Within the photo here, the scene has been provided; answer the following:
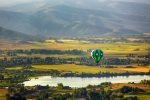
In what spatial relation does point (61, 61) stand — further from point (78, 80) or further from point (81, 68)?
point (78, 80)

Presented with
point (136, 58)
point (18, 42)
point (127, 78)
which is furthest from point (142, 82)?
point (18, 42)

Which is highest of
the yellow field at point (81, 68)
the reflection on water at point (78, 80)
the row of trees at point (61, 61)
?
the row of trees at point (61, 61)

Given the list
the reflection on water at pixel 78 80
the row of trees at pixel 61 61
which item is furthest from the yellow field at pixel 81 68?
the reflection on water at pixel 78 80

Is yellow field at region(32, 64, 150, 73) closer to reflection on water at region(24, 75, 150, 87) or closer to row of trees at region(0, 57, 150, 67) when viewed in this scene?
row of trees at region(0, 57, 150, 67)

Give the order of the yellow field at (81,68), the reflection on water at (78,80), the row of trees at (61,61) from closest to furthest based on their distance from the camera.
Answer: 1. the reflection on water at (78,80)
2. the yellow field at (81,68)
3. the row of trees at (61,61)

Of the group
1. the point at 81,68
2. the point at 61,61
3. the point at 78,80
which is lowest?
the point at 78,80

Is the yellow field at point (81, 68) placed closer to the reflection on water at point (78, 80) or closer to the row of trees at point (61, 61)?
the row of trees at point (61, 61)

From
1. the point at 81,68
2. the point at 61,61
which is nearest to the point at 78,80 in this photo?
the point at 81,68

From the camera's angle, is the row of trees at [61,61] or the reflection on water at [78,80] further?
the row of trees at [61,61]

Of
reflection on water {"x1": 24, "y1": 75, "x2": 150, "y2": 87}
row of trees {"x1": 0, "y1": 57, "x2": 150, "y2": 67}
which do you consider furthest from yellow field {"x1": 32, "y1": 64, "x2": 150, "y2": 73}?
reflection on water {"x1": 24, "y1": 75, "x2": 150, "y2": 87}

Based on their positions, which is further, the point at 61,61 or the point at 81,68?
the point at 61,61
